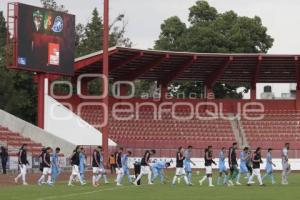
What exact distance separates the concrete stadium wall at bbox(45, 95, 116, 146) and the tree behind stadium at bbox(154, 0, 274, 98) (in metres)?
28.0

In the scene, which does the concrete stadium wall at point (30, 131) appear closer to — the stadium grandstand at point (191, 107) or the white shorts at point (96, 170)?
the stadium grandstand at point (191, 107)

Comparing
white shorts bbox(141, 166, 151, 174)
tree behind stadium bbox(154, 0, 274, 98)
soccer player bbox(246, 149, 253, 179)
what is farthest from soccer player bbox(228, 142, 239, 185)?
tree behind stadium bbox(154, 0, 274, 98)

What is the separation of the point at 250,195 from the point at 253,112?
132 ft

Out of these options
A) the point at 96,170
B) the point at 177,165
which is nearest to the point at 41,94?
the point at 96,170

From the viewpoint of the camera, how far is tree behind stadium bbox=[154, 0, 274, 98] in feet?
279

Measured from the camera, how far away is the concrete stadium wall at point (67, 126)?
56938 millimetres

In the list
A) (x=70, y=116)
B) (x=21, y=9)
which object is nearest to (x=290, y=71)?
(x=70, y=116)

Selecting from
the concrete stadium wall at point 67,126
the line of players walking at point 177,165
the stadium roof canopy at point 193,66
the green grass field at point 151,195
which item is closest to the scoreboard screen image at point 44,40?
the concrete stadium wall at point 67,126

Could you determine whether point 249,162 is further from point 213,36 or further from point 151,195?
point 213,36

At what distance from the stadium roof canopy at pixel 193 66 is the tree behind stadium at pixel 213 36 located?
12.8 metres

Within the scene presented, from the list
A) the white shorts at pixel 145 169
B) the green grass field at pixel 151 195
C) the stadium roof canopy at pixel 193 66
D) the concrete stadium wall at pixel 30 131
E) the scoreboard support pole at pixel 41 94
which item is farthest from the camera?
the stadium roof canopy at pixel 193 66

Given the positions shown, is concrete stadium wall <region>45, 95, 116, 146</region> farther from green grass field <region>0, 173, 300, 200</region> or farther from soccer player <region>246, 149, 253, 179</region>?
green grass field <region>0, 173, 300, 200</region>

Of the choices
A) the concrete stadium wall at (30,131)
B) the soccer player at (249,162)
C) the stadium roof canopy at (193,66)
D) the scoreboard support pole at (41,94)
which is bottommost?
the soccer player at (249,162)

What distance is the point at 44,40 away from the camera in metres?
52.1
